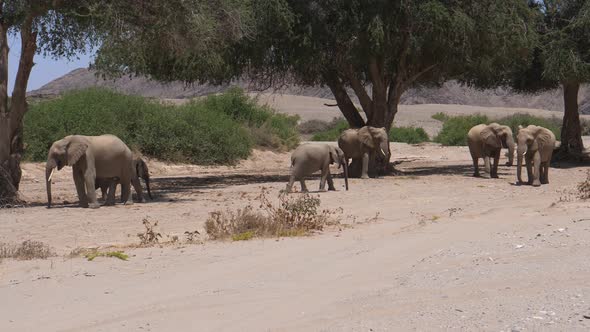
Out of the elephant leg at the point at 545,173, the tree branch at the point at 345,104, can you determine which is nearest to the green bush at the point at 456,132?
the tree branch at the point at 345,104

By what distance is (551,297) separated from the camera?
271 inches

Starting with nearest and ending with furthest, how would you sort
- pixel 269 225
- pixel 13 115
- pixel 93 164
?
pixel 269 225 < pixel 93 164 < pixel 13 115

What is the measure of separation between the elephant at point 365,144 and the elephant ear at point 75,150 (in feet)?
27.6

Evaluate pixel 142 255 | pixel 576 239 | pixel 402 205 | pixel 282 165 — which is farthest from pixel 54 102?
pixel 576 239

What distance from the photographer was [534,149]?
21156 mm

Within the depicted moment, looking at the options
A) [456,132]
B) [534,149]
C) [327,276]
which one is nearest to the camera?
[327,276]

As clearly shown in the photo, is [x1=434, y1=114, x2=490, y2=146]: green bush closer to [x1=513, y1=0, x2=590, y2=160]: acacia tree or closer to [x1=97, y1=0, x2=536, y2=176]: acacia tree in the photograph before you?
[x1=513, y1=0, x2=590, y2=160]: acacia tree

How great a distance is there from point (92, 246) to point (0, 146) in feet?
22.1

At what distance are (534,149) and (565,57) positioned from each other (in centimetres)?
697

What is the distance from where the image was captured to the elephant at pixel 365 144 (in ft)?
74.8

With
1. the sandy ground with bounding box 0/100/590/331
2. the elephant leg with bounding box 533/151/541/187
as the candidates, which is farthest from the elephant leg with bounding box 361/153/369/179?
the sandy ground with bounding box 0/100/590/331

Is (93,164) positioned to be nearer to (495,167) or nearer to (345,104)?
(345,104)

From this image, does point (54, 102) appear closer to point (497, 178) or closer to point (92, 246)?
point (497, 178)

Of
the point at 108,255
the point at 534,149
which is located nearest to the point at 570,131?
the point at 534,149
